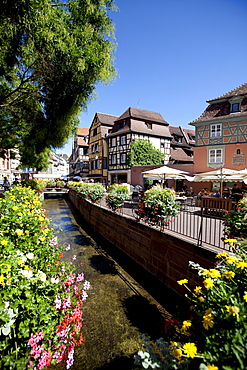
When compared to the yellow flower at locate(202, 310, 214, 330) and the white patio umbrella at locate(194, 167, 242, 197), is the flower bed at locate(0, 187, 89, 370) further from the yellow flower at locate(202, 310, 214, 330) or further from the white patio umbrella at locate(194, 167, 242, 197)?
the white patio umbrella at locate(194, 167, 242, 197)

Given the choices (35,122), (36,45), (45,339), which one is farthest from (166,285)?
(35,122)

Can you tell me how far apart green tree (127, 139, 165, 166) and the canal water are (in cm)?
2066

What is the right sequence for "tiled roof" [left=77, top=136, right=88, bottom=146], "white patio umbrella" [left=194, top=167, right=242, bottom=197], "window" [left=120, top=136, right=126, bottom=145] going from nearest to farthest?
"white patio umbrella" [left=194, top=167, right=242, bottom=197] → "window" [left=120, top=136, right=126, bottom=145] → "tiled roof" [left=77, top=136, right=88, bottom=146]

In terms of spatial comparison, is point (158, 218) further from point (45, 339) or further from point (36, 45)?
point (36, 45)

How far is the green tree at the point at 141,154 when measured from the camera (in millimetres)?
27922

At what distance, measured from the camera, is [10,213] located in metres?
4.36

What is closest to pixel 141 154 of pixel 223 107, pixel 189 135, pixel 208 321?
pixel 223 107

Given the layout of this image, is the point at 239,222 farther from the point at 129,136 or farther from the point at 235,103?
the point at 129,136

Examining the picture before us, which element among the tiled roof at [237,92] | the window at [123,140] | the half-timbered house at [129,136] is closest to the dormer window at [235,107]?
the tiled roof at [237,92]

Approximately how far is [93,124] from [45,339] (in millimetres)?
38355

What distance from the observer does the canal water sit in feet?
11.9

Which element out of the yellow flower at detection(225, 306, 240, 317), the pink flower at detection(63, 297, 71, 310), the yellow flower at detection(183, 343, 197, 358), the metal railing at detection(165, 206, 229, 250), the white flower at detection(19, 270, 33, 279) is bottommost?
the pink flower at detection(63, 297, 71, 310)

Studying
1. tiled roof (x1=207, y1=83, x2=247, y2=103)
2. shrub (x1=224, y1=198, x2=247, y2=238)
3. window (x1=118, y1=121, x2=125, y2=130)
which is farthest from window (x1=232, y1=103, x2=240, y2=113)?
shrub (x1=224, y1=198, x2=247, y2=238)

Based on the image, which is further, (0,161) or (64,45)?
(0,161)
